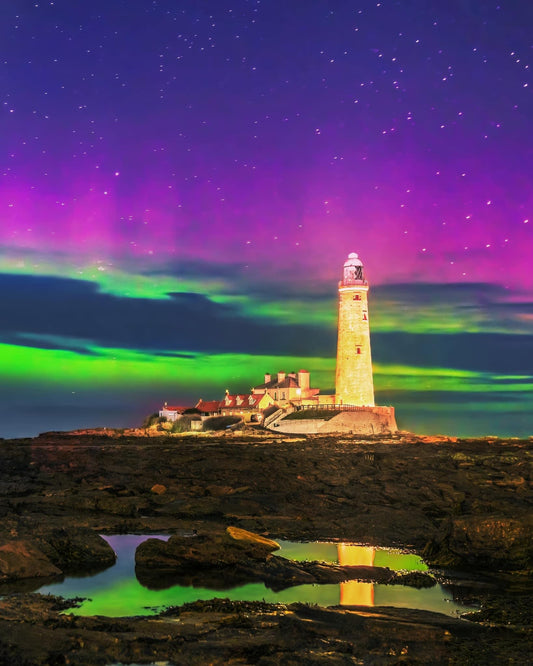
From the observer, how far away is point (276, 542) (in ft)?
49.3

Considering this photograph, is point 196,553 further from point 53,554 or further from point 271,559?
point 53,554

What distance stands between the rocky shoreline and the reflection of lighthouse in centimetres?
43

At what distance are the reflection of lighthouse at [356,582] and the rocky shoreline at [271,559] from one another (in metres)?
0.43

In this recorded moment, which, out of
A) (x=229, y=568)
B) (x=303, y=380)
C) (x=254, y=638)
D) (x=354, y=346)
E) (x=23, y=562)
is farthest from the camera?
(x=303, y=380)

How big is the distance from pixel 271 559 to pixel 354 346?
6013 cm

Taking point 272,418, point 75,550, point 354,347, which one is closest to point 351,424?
point 272,418

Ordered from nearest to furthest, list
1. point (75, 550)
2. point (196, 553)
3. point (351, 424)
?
point (196, 553)
point (75, 550)
point (351, 424)

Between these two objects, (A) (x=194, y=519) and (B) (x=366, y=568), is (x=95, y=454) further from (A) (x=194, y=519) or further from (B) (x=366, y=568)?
(B) (x=366, y=568)

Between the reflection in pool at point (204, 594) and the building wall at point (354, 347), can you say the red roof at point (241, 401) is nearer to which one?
the building wall at point (354, 347)

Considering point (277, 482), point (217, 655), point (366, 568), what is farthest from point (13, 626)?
point (277, 482)

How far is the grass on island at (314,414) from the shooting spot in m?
63.4

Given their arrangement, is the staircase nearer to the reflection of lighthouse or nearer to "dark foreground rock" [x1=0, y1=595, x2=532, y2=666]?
the reflection of lighthouse

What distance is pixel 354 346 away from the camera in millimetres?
71750

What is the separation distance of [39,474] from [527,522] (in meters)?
20.3
